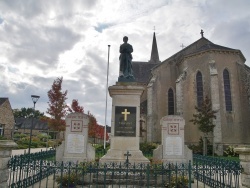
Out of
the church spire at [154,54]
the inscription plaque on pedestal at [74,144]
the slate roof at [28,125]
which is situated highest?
the church spire at [154,54]

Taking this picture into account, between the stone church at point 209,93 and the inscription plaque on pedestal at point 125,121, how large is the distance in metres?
18.1

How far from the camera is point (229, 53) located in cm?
2775

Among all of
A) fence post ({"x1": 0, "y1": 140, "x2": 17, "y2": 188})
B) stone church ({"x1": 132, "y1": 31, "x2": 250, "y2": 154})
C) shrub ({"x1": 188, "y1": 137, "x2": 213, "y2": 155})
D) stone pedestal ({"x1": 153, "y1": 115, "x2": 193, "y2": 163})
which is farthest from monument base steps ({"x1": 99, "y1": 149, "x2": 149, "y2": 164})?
stone church ({"x1": 132, "y1": 31, "x2": 250, "y2": 154})

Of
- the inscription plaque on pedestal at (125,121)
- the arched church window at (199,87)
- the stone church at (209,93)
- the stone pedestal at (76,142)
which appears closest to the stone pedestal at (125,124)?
the inscription plaque on pedestal at (125,121)

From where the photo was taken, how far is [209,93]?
89.5 feet

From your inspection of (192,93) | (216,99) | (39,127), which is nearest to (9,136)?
(39,127)

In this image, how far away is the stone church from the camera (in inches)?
1012

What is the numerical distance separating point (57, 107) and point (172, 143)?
2401cm

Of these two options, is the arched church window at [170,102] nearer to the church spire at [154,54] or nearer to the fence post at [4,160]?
the church spire at [154,54]

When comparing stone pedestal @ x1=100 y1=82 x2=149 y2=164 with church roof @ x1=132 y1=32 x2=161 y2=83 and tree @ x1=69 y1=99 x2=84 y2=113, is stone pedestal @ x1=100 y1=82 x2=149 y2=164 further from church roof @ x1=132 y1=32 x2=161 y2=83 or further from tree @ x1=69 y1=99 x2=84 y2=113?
church roof @ x1=132 y1=32 x2=161 y2=83

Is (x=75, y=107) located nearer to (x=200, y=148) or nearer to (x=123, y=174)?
(x=200, y=148)

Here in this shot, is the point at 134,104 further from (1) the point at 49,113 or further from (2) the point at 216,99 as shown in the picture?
(1) the point at 49,113

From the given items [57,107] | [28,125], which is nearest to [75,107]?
[57,107]

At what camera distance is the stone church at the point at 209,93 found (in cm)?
2570
